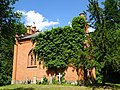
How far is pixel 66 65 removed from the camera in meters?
29.5

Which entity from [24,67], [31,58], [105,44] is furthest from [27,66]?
[105,44]

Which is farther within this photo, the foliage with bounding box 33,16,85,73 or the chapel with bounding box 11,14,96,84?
the chapel with bounding box 11,14,96,84

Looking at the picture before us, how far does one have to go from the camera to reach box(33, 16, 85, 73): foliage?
29.4 meters

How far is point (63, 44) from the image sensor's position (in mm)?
29938

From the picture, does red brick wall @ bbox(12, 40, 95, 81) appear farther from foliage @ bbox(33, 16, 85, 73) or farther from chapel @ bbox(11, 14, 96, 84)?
foliage @ bbox(33, 16, 85, 73)

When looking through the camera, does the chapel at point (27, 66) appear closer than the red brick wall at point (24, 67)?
Yes

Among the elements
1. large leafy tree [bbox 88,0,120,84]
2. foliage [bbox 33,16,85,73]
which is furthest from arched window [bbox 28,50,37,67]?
large leafy tree [bbox 88,0,120,84]

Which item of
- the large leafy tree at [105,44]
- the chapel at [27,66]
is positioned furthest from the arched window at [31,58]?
the large leafy tree at [105,44]

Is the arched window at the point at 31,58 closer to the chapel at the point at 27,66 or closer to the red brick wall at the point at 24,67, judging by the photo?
the chapel at the point at 27,66

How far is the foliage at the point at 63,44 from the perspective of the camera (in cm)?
2939

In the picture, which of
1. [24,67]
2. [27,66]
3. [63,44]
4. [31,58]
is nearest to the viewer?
[63,44]

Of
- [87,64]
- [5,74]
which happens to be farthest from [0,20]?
[5,74]

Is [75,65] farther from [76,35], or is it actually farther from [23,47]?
[23,47]

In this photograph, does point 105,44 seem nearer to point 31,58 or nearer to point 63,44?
point 63,44
